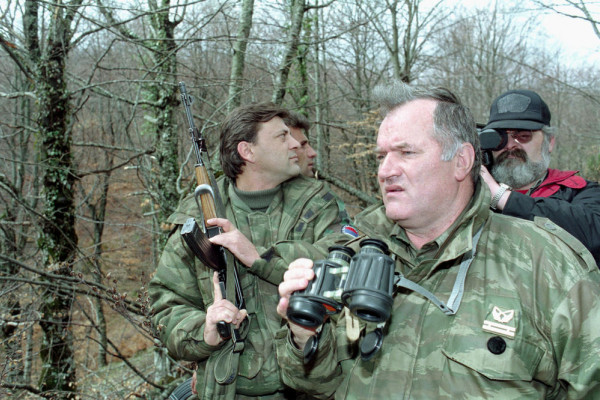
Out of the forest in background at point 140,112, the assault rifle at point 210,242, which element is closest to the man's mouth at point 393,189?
the assault rifle at point 210,242

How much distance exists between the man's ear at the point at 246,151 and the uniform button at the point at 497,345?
1921 millimetres

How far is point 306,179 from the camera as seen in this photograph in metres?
3.22

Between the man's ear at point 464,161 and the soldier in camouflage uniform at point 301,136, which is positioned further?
the soldier in camouflage uniform at point 301,136

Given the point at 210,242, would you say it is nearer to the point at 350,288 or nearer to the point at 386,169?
the point at 386,169

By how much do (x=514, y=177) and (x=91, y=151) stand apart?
15983 millimetres

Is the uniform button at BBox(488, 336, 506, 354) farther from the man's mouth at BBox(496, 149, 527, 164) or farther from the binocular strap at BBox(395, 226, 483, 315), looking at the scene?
the man's mouth at BBox(496, 149, 527, 164)

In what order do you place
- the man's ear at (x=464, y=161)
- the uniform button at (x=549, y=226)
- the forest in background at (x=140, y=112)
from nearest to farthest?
1. the uniform button at (x=549, y=226)
2. the man's ear at (x=464, y=161)
3. the forest in background at (x=140, y=112)

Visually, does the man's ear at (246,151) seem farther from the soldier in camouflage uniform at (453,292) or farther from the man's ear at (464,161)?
the man's ear at (464,161)

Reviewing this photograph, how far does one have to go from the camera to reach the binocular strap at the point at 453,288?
67.9 inches

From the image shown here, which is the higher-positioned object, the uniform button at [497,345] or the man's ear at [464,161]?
the man's ear at [464,161]

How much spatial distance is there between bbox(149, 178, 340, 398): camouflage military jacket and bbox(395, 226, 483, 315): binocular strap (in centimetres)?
96

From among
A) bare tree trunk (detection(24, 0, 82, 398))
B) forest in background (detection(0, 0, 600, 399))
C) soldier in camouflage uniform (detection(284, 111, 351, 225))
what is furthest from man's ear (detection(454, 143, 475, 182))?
bare tree trunk (detection(24, 0, 82, 398))

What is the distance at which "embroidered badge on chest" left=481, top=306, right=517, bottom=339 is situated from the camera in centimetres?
165

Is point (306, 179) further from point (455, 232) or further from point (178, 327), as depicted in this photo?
point (455, 232)
